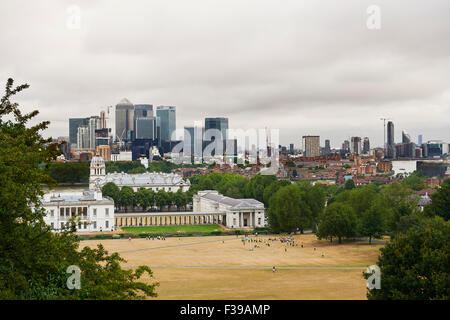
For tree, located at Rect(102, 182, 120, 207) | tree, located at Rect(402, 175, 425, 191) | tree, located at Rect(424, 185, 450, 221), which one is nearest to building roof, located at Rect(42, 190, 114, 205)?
tree, located at Rect(102, 182, 120, 207)

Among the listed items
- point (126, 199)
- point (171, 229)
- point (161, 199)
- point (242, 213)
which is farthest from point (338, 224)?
point (126, 199)

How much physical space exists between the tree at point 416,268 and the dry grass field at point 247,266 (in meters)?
8.54

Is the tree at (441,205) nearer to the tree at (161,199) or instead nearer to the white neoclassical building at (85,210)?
the white neoclassical building at (85,210)

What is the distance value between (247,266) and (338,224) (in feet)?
62.6

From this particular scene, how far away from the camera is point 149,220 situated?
334 ft

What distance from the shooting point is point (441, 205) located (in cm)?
6625

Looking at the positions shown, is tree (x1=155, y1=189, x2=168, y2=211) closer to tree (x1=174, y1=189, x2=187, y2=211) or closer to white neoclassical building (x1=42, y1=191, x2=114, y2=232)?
tree (x1=174, y1=189, x2=187, y2=211)

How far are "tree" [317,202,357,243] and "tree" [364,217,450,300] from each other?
3546 cm

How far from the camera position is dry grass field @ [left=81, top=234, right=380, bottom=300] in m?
41.0

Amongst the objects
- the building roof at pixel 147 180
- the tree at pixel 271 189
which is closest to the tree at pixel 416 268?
the tree at pixel 271 189

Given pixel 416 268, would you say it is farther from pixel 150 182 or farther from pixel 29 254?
pixel 150 182
